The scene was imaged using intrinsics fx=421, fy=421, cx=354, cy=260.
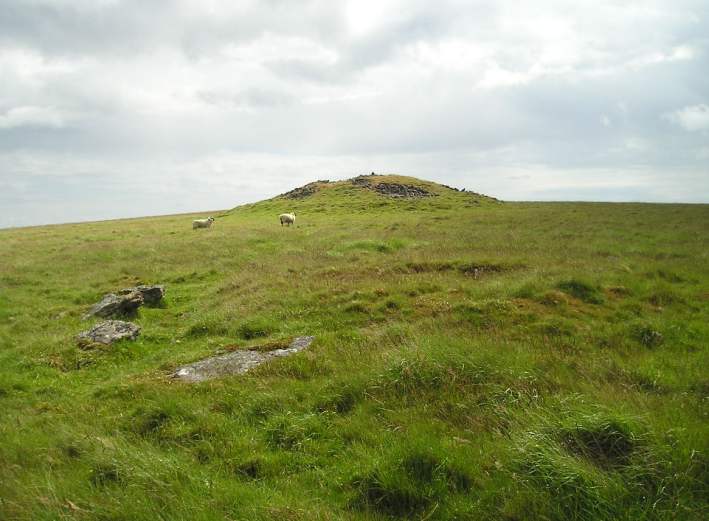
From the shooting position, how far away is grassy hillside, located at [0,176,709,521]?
166 inches

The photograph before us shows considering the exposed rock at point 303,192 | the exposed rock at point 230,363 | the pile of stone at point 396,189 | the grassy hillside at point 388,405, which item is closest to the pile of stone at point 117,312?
the grassy hillside at point 388,405

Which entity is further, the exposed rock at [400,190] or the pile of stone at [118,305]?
the exposed rock at [400,190]

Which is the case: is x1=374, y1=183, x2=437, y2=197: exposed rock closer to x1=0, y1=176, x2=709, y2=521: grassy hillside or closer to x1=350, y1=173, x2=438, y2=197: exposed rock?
x1=350, y1=173, x2=438, y2=197: exposed rock

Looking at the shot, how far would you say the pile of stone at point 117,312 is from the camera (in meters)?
11.1

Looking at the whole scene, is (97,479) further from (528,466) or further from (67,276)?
(67,276)

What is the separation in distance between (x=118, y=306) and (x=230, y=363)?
7.61 m

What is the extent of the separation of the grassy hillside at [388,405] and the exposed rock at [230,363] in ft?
1.50

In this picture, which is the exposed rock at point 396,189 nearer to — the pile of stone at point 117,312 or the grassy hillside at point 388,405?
the pile of stone at point 117,312

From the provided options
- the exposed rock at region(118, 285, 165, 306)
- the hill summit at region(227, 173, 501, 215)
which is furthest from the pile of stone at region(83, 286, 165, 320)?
the hill summit at region(227, 173, 501, 215)

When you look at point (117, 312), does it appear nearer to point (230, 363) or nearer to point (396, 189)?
point (230, 363)

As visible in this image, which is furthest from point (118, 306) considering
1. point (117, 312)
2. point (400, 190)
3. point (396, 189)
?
point (396, 189)

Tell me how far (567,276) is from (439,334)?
250 inches

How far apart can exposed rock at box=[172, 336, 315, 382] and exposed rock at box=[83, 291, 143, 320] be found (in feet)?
21.6

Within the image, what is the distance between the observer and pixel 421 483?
14.9ft
